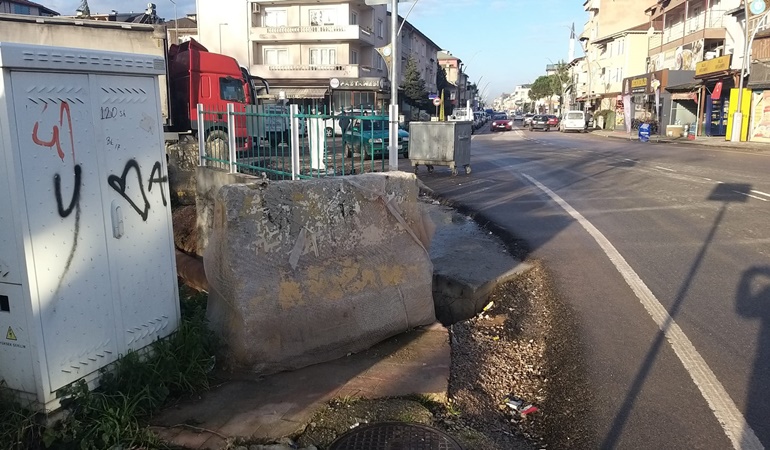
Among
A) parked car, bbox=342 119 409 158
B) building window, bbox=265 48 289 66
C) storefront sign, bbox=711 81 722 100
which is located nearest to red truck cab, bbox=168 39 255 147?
parked car, bbox=342 119 409 158

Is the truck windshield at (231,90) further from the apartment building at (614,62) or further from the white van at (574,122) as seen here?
the apartment building at (614,62)

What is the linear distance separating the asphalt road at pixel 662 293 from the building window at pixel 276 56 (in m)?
38.0

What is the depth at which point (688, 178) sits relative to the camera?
14836mm

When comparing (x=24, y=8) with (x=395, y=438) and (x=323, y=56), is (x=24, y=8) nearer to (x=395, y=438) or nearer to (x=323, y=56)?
(x=323, y=56)

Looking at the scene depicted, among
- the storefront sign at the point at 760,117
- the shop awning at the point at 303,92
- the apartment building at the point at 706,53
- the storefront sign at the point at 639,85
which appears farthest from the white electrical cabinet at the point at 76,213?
the storefront sign at the point at 639,85

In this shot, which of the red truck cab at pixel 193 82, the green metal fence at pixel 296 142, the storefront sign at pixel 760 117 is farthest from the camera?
the storefront sign at pixel 760 117

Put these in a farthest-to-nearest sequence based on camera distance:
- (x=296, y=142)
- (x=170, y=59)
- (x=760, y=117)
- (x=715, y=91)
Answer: (x=715, y=91)
(x=760, y=117)
(x=170, y=59)
(x=296, y=142)

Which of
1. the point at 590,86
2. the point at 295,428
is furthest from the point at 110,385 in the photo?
the point at 590,86

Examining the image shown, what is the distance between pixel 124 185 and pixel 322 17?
154ft

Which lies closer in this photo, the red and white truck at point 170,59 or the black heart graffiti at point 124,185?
the black heart graffiti at point 124,185

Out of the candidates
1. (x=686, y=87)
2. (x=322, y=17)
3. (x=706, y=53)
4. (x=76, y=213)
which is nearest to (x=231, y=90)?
(x=76, y=213)

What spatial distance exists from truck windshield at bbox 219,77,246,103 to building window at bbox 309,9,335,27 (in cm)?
3164

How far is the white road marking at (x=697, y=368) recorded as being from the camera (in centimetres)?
344

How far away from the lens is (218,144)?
31.3 feet
